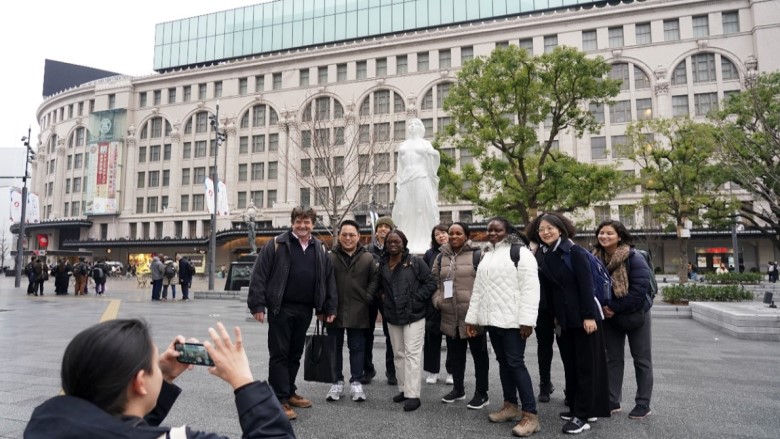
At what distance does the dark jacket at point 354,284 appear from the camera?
489 cm

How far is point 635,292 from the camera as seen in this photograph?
4480 mm

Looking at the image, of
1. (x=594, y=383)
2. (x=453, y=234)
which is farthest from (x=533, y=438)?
(x=453, y=234)

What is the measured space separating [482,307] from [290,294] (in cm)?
180

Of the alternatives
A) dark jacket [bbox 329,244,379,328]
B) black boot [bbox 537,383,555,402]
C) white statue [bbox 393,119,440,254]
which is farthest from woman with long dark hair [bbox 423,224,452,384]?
white statue [bbox 393,119,440,254]

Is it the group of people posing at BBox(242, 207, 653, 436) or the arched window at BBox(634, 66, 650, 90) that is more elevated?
the arched window at BBox(634, 66, 650, 90)

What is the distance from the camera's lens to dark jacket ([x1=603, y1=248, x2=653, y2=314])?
4.46m

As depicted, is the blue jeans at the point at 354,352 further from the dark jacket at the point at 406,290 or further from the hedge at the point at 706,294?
the hedge at the point at 706,294

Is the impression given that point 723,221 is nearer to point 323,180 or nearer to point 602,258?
point 602,258

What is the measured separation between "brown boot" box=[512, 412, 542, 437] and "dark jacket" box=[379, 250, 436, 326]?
1.37m

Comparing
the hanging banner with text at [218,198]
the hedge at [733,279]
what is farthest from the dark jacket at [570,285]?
the hedge at [733,279]

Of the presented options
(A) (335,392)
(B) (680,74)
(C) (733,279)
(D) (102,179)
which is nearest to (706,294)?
(C) (733,279)

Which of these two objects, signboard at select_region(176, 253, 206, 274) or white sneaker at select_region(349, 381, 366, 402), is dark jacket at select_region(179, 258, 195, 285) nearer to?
white sneaker at select_region(349, 381, 366, 402)

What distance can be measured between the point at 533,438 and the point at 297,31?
5917 centimetres

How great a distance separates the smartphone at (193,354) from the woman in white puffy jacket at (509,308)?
119 inches
